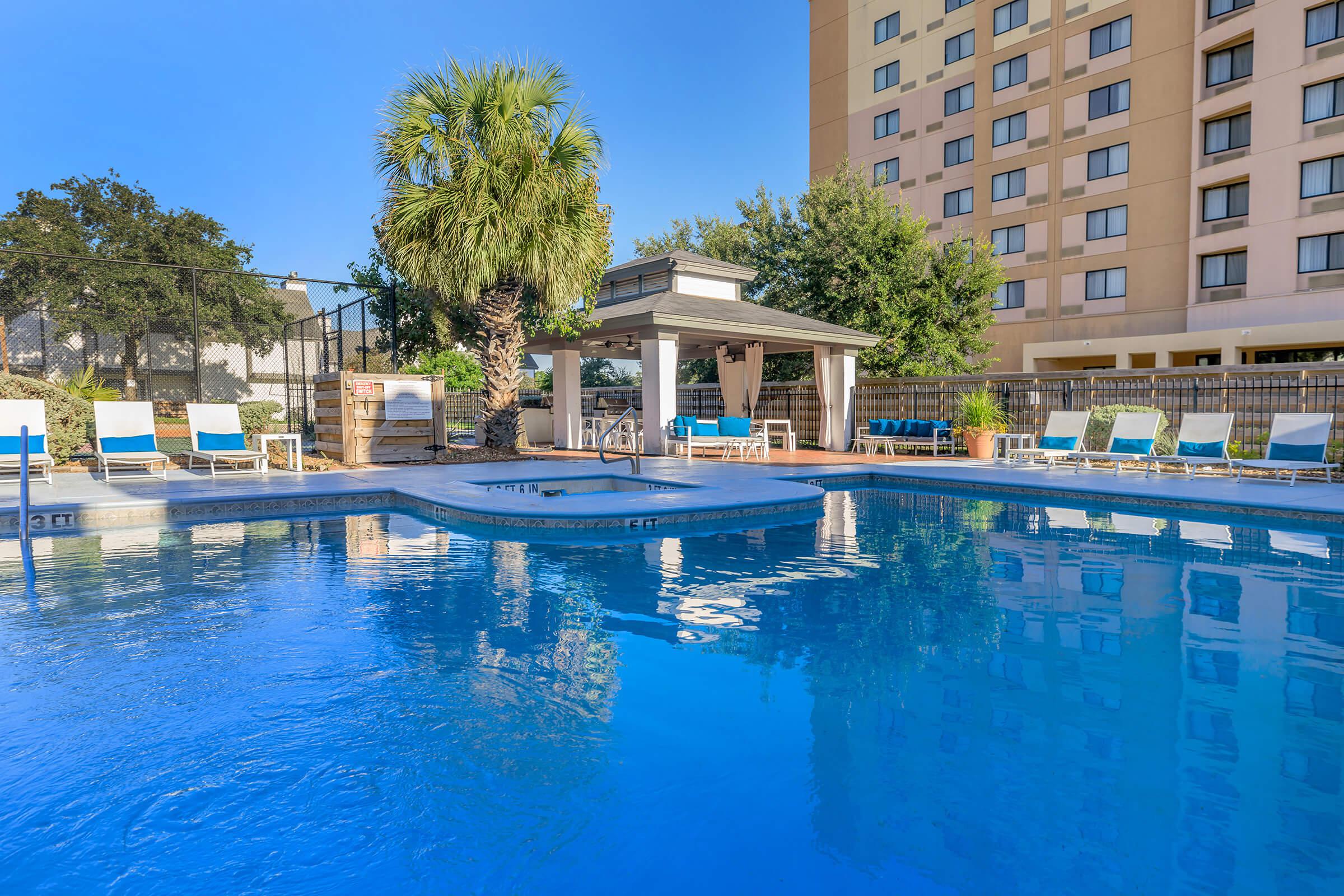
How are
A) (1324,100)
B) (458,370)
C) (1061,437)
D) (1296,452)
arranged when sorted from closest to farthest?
(1296,452), (1061,437), (1324,100), (458,370)

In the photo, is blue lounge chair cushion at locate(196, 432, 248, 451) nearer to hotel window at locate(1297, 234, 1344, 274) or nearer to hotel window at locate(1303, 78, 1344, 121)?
hotel window at locate(1297, 234, 1344, 274)

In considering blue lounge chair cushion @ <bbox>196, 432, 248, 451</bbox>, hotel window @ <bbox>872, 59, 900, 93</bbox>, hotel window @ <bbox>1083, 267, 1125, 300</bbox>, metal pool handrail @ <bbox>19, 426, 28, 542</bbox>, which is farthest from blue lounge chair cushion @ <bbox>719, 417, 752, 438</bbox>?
hotel window @ <bbox>872, 59, 900, 93</bbox>

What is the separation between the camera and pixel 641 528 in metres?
8.44

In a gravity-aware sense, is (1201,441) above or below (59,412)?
below

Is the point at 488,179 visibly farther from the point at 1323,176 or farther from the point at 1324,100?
the point at 1324,100

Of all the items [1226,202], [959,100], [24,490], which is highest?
[959,100]

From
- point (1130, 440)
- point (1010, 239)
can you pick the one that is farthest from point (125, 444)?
point (1010, 239)

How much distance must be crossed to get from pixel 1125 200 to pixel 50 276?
38.3 m

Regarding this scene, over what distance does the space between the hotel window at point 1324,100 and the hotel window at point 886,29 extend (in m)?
17.2

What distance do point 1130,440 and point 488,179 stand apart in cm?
1248

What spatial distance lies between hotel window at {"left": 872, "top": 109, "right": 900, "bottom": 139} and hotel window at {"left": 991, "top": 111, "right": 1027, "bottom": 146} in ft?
16.3

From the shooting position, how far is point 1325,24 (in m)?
21.2

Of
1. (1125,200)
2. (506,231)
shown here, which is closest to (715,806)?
(506,231)

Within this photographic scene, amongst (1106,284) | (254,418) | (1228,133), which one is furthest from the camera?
(1106,284)
